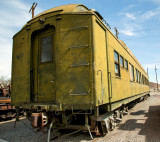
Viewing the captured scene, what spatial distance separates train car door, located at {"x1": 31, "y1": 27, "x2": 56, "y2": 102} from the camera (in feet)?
14.8

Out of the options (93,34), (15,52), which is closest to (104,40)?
(93,34)

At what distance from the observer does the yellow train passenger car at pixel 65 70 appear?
3.98 meters

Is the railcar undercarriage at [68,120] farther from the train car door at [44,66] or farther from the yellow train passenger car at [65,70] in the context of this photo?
the train car door at [44,66]

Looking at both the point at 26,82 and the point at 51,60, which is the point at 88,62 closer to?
the point at 51,60

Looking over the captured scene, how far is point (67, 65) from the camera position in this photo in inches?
163

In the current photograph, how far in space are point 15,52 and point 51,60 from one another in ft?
5.35

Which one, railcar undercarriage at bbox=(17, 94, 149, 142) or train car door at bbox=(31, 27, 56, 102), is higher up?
train car door at bbox=(31, 27, 56, 102)

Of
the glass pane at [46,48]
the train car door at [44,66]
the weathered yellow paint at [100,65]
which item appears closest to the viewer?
the weathered yellow paint at [100,65]

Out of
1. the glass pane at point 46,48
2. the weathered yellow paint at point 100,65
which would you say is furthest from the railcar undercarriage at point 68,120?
the glass pane at point 46,48

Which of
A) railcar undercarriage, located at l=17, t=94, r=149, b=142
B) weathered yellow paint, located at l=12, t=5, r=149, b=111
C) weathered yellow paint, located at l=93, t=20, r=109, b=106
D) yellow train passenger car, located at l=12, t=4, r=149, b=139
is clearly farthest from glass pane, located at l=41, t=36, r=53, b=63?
railcar undercarriage, located at l=17, t=94, r=149, b=142

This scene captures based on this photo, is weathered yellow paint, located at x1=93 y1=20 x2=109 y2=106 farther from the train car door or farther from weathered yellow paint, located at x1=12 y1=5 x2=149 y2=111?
the train car door

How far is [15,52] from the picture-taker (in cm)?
539

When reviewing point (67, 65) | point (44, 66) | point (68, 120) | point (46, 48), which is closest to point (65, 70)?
point (67, 65)

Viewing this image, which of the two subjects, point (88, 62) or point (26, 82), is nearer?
point (88, 62)
